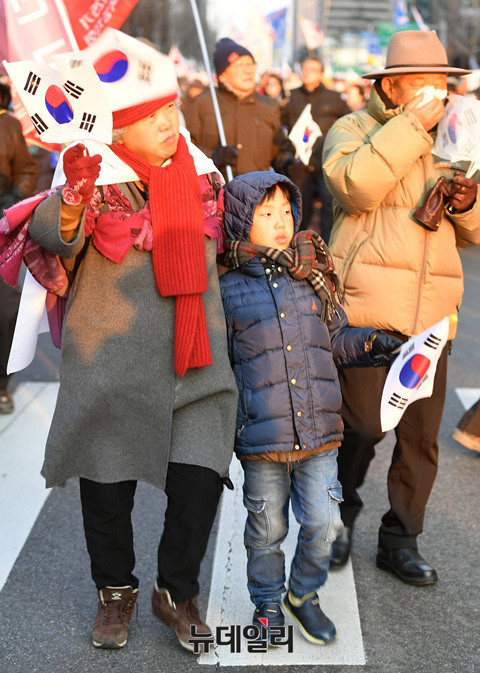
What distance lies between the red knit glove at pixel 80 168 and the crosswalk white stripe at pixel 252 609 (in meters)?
1.70

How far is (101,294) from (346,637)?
5.04 ft

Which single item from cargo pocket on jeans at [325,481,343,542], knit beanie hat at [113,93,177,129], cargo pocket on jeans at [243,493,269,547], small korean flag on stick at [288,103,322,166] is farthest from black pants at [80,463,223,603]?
small korean flag on stick at [288,103,322,166]

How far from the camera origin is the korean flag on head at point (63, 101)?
287 centimetres

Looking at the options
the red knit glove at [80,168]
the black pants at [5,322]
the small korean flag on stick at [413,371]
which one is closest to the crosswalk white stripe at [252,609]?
the small korean flag on stick at [413,371]

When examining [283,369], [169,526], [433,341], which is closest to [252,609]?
[169,526]

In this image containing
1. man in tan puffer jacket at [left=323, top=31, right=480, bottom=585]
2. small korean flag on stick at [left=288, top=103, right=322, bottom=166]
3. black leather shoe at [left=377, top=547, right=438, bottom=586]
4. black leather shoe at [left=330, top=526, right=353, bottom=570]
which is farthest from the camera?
small korean flag on stick at [left=288, top=103, right=322, bottom=166]

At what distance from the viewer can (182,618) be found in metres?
3.48

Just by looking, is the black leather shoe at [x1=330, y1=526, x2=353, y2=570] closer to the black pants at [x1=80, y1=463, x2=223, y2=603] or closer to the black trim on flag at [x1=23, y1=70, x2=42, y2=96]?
the black pants at [x1=80, y1=463, x2=223, y2=603]

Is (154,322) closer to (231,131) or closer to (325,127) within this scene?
(231,131)

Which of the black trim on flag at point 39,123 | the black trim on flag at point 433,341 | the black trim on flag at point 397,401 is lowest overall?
the black trim on flag at point 397,401

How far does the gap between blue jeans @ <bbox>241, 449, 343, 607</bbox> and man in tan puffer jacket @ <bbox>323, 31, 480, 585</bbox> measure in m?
0.51

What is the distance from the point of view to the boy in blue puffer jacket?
3334 millimetres

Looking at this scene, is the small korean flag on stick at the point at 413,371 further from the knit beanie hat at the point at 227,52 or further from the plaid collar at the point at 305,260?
the knit beanie hat at the point at 227,52

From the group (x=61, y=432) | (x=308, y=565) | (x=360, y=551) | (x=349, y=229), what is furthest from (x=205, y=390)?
(x=360, y=551)
